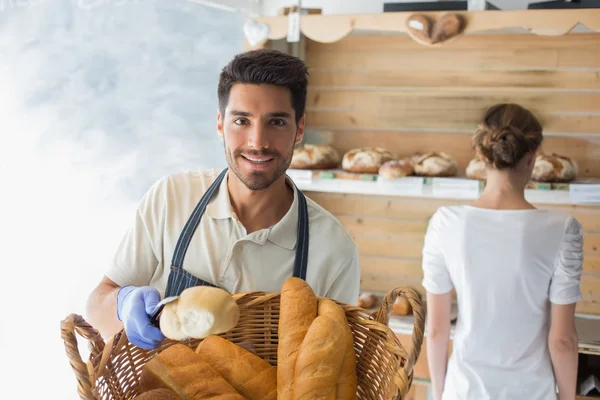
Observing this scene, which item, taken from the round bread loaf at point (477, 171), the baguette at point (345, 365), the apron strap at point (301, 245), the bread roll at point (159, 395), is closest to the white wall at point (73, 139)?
the apron strap at point (301, 245)

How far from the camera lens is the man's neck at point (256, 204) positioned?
1.64 m

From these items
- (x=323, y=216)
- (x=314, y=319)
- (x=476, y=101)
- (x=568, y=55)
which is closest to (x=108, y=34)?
(x=323, y=216)

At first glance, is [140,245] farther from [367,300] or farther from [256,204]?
[367,300]

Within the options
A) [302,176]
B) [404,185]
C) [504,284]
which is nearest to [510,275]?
[504,284]

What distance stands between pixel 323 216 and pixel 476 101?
1875mm

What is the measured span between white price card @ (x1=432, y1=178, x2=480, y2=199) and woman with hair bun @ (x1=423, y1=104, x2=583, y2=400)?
57 cm

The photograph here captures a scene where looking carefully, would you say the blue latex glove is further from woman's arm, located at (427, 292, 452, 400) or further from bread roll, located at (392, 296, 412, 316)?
bread roll, located at (392, 296, 412, 316)

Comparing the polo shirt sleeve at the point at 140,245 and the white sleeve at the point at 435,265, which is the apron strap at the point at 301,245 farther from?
the white sleeve at the point at 435,265

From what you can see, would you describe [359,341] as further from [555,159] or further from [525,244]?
[555,159]

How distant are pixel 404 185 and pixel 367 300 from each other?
706 mm

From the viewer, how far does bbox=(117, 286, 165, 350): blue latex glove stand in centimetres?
116

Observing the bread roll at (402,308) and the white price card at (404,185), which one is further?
the bread roll at (402,308)

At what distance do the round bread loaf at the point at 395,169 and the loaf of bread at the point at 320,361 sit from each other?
5.66 feet

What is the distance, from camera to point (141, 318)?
1164 millimetres
